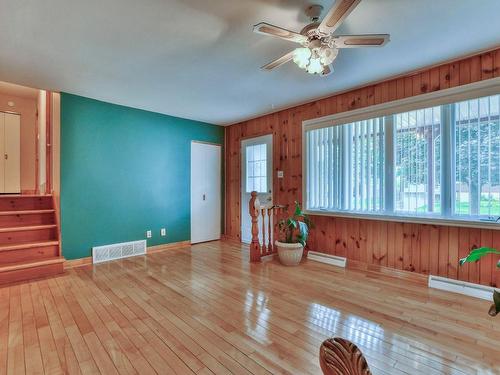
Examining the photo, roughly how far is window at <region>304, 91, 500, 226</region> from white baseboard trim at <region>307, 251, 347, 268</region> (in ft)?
2.14

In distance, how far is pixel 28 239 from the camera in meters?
3.36

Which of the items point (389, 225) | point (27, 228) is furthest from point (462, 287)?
point (27, 228)

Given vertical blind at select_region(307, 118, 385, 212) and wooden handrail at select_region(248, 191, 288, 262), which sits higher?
vertical blind at select_region(307, 118, 385, 212)

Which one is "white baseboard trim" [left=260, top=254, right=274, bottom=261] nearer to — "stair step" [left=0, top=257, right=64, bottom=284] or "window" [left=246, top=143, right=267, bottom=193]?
"window" [left=246, top=143, right=267, bottom=193]

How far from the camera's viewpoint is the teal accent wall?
11.4 ft

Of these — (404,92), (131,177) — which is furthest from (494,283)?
(131,177)

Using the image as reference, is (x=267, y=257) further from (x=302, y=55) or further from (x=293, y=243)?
(x=302, y=55)

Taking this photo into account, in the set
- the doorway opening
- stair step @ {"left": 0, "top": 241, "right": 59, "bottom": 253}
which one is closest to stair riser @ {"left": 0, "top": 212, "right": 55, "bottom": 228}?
stair step @ {"left": 0, "top": 241, "right": 59, "bottom": 253}

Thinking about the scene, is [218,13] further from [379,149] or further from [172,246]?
[172,246]

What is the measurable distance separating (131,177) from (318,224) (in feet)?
9.68

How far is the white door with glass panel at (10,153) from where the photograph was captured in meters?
5.10

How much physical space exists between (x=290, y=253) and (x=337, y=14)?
2.71 metres

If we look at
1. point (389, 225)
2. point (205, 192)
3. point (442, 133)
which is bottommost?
point (389, 225)

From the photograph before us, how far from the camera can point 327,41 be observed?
5.95 ft
